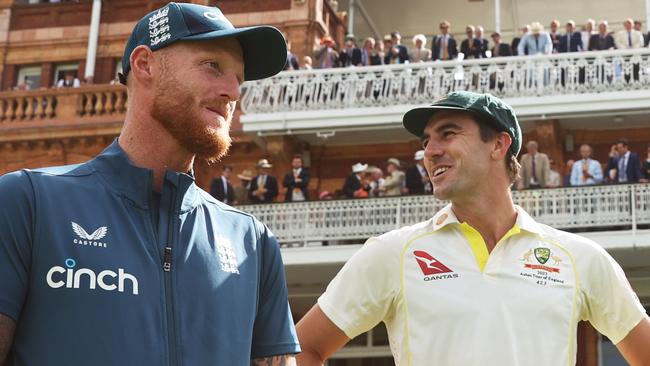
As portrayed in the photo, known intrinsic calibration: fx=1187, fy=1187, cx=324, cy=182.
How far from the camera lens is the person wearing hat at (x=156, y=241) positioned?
9.82ft

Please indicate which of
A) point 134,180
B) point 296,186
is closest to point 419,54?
point 296,186

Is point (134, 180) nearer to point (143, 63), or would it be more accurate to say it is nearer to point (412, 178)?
point (143, 63)

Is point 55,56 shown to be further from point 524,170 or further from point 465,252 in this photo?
point 465,252

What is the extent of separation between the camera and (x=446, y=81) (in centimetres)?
2342

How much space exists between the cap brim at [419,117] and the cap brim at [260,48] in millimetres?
1421

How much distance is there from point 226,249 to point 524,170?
17.8 meters

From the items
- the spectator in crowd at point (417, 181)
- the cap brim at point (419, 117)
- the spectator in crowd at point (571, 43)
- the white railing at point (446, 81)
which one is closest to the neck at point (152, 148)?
the cap brim at point (419, 117)

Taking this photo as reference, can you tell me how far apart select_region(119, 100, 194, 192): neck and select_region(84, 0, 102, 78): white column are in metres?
24.4

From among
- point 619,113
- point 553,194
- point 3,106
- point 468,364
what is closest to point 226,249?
point 468,364

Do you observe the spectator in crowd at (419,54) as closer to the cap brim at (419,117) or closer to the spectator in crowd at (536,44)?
the spectator in crowd at (536,44)

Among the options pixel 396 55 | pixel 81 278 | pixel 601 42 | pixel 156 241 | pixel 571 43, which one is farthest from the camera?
pixel 396 55

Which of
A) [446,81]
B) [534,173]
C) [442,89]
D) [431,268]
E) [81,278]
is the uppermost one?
[446,81]

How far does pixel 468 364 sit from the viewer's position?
179 inches

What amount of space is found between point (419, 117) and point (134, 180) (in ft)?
6.82
